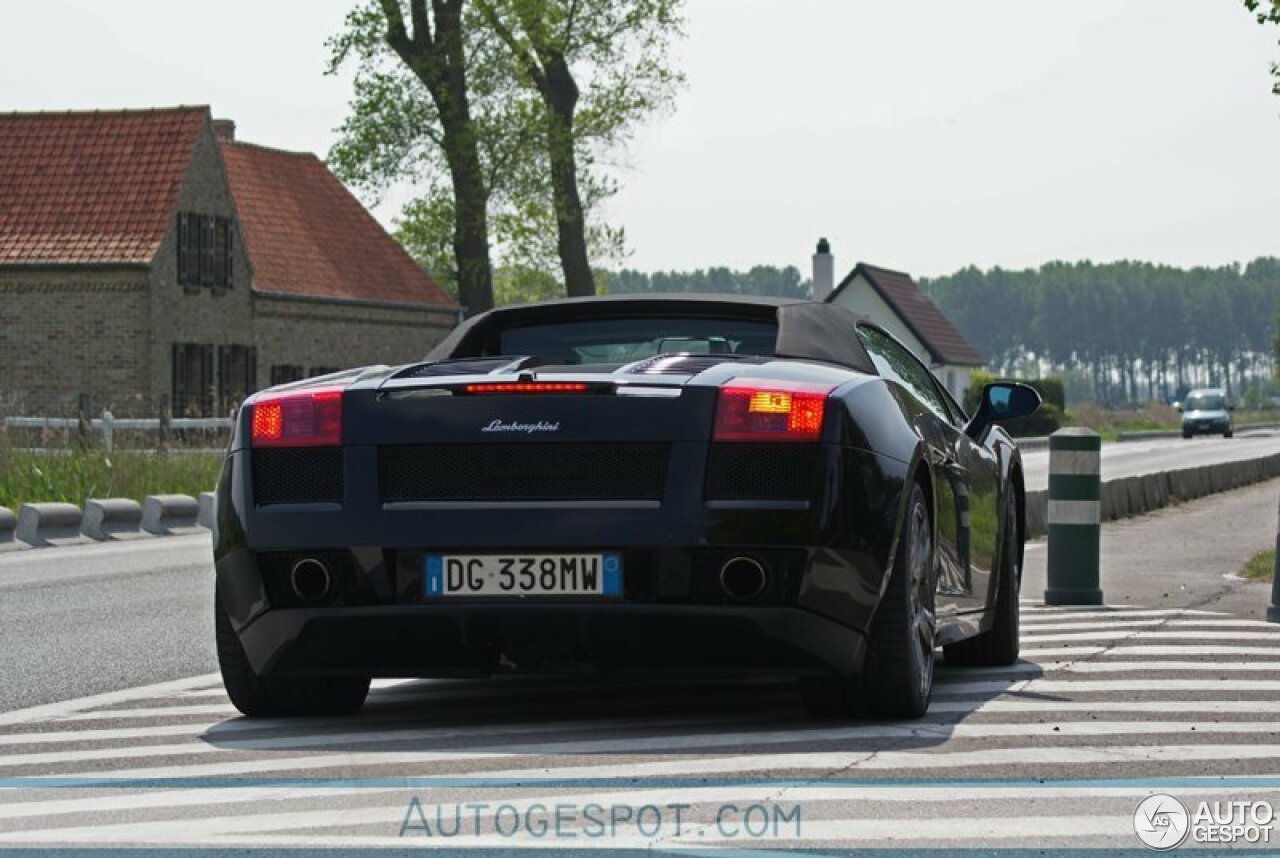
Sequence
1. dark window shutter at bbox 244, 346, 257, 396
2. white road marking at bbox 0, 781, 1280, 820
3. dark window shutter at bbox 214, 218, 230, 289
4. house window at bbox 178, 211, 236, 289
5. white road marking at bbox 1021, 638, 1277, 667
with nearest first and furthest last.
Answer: white road marking at bbox 0, 781, 1280, 820, white road marking at bbox 1021, 638, 1277, 667, house window at bbox 178, 211, 236, 289, dark window shutter at bbox 214, 218, 230, 289, dark window shutter at bbox 244, 346, 257, 396

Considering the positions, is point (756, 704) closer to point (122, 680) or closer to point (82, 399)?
point (122, 680)

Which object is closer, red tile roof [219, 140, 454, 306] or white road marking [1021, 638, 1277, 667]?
white road marking [1021, 638, 1277, 667]

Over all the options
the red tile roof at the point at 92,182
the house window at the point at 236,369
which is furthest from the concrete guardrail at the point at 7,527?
the house window at the point at 236,369

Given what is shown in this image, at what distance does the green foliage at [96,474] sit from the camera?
2398 cm

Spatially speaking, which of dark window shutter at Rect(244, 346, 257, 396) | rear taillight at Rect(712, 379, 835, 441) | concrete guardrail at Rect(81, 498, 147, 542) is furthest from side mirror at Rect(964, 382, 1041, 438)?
dark window shutter at Rect(244, 346, 257, 396)

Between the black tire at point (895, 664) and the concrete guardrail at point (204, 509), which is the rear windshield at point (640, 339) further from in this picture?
the concrete guardrail at point (204, 509)

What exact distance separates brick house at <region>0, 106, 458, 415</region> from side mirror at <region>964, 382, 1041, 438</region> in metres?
36.5

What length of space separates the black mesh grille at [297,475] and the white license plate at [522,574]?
0.40 meters

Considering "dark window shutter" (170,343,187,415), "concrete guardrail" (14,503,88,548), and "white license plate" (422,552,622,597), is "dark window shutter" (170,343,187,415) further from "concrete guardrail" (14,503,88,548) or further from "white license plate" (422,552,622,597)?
"white license plate" (422,552,622,597)

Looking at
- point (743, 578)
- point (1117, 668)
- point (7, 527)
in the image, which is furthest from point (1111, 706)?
point (7, 527)

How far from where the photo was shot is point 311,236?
189ft

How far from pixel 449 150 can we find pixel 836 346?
45580 millimetres

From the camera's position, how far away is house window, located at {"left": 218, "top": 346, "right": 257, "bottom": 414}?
51812 mm

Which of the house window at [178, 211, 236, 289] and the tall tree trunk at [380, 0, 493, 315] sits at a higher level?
the tall tree trunk at [380, 0, 493, 315]
